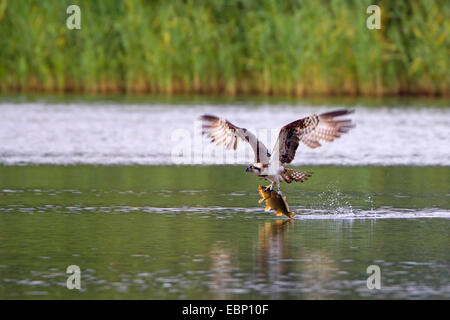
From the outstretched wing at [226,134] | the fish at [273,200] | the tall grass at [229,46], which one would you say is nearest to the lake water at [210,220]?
the fish at [273,200]

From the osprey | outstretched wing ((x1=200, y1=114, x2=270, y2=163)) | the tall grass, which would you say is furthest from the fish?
the tall grass

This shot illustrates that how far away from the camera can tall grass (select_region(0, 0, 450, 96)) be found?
99.3 ft

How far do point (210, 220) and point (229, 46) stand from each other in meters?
19.7

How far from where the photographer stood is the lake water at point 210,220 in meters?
8.88

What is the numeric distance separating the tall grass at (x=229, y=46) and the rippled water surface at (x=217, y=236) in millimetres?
13782

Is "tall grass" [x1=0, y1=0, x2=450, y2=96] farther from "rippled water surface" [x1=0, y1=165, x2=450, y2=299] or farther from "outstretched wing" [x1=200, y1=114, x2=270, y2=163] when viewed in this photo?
"outstretched wing" [x1=200, y1=114, x2=270, y2=163]

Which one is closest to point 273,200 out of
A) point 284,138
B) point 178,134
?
point 284,138

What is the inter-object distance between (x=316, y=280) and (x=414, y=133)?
14.2m

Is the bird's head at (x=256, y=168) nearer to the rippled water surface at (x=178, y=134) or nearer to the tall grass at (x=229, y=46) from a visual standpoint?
the rippled water surface at (x=178, y=134)

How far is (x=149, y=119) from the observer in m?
25.9

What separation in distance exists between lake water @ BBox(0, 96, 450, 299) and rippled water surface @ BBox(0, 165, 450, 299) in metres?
0.02

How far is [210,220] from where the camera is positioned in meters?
12.2
